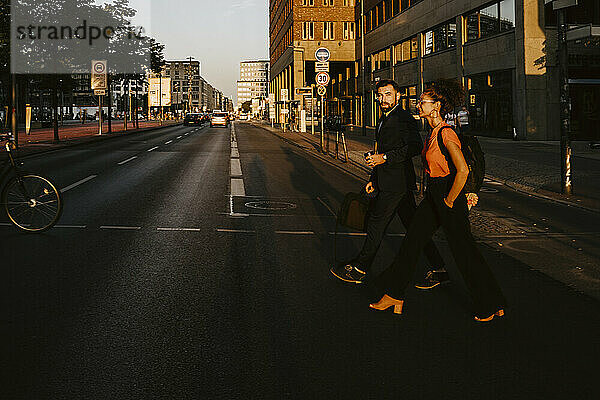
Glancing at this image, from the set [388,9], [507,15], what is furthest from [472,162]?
[388,9]

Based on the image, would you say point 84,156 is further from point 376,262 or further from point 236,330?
point 236,330

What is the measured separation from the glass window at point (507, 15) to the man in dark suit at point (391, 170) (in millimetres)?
26549

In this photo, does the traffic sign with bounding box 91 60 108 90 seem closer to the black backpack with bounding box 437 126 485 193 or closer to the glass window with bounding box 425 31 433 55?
the glass window with bounding box 425 31 433 55

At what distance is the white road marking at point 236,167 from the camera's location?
57.3ft

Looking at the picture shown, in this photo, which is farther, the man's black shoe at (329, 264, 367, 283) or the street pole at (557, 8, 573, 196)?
the street pole at (557, 8, 573, 196)

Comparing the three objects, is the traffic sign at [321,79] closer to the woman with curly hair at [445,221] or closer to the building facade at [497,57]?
the building facade at [497,57]

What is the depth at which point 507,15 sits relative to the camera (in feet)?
100.0

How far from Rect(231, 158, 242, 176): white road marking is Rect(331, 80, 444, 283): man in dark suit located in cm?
1145

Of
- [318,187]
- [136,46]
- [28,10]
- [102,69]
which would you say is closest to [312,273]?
[318,187]

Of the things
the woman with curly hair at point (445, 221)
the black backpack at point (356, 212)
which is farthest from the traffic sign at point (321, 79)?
the woman with curly hair at point (445, 221)

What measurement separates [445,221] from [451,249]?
0.74ft

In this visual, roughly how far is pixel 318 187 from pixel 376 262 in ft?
24.2

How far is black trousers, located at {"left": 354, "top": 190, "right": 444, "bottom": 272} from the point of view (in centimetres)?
582

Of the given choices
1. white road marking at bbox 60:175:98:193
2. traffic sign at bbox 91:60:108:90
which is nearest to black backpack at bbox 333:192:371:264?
white road marking at bbox 60:175:98:193
